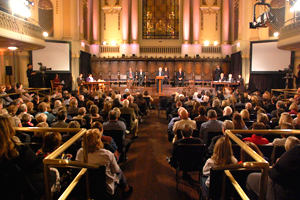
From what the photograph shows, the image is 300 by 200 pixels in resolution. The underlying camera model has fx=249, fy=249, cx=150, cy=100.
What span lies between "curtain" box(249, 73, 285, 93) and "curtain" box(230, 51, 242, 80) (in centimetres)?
110

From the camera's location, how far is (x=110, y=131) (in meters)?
4.11

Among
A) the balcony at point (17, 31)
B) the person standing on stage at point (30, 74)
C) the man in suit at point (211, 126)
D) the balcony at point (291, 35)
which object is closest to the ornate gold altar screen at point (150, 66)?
the person standing on stage at point (30, 74)

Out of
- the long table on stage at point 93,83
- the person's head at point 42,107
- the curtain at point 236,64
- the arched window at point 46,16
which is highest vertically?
the arched window at point 46,16

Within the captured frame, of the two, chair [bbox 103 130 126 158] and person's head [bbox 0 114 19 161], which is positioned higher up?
person's head [bbox 0 114 19 161]

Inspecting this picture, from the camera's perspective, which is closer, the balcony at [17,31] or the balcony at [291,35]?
the balcony at [17,31]

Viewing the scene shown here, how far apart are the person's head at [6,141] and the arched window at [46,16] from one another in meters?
13.5

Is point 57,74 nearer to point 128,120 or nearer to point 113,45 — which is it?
point 113,45

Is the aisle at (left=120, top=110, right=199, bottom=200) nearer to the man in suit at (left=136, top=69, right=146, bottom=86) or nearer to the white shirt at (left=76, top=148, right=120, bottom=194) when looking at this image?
the white shirt at (left=76, top=148, right=120, bottom=194)

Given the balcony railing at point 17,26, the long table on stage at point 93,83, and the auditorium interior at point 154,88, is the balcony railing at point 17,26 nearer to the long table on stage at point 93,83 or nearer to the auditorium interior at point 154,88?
the auditorium interior at point 154,88

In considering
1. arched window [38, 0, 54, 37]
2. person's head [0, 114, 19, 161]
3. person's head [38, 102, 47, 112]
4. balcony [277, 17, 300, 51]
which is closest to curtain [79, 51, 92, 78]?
arched window [38, 0, 54, 37]

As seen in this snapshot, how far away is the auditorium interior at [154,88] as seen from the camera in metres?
2.47

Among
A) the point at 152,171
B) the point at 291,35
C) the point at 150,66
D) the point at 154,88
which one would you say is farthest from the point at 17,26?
the point at 291,35

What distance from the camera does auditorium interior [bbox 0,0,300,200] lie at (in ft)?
8.10

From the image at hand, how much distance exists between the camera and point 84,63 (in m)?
15.2
